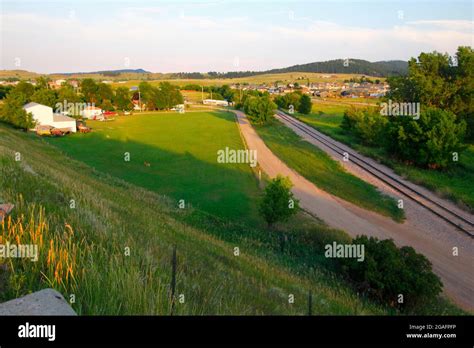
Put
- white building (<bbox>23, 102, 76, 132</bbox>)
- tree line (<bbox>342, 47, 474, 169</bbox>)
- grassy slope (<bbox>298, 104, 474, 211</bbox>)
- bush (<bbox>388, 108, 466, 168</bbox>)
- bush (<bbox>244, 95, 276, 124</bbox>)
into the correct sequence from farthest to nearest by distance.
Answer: bush (<bbox>244, 95, 276, 124</bbox>)
white building (<bbox>23, 102, 76, 132</bbox>)
tree line (<bbox>342, 47, 474, 169</bbox>)
bush (<bbox>388, 108, 466, 168</bbox>)
grassy slope (<bbox>298, 104, 474, 211</bbox>)

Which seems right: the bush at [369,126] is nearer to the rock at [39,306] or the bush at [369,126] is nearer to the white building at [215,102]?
the rock at [39,306]

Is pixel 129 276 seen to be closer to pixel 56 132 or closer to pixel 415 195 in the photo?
pixel 415 195

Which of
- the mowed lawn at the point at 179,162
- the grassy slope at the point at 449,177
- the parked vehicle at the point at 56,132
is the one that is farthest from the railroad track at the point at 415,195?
the parked vehicle at the point at 56,132

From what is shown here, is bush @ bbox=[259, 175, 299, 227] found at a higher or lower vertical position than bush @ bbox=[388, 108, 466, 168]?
lower

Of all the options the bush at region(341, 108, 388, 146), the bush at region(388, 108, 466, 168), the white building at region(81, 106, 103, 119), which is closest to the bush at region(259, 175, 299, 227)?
the bush at region(388, 108, 466, 168)

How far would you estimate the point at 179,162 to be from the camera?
140ft

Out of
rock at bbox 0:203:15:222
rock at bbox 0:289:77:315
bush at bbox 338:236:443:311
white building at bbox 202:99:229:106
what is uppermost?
white building at bbox 202:99:229:106

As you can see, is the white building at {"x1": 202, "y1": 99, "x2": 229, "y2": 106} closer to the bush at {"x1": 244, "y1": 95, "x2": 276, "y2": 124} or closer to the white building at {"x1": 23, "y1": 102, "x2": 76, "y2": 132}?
the bush at {"x1": 244, "y1": 95, "x2": 276, "y2": 124}

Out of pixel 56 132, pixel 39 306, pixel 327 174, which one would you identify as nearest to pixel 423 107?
pixel 327 174

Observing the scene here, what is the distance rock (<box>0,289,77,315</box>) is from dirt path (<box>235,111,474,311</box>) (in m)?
13.4

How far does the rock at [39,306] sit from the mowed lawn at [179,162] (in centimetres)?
1985

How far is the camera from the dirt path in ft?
49.6

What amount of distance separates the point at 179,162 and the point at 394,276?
3265 cm
